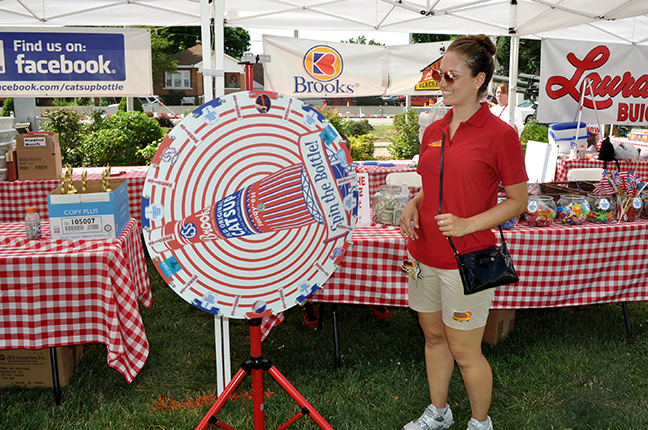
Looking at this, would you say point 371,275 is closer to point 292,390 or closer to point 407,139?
point 292,390

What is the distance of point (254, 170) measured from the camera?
5.36 ft

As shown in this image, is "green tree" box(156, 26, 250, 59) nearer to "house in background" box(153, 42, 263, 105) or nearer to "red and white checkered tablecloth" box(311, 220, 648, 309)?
"house in background" box(153, 42, 263, 105)

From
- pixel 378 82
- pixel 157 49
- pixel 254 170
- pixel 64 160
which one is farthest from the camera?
pixel 157 49

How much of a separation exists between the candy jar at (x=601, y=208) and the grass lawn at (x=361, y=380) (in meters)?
0.76

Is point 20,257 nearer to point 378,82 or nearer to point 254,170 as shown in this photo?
point 254,170

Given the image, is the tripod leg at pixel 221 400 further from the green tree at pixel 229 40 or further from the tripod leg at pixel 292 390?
the green tree at pixel 229 40

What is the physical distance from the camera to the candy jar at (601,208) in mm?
3018

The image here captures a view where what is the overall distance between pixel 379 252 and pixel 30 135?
3.34 m

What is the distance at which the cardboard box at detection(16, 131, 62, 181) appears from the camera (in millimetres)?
4445

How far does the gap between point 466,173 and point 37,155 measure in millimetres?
4001

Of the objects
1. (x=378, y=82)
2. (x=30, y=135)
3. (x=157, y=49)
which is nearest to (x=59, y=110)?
(x=30, y=135)

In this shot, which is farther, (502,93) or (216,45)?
(502,93)

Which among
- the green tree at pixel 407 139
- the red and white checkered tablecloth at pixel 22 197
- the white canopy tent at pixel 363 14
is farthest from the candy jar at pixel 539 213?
the green tree at pixel 407 139

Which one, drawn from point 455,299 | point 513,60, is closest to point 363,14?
point 513,60
